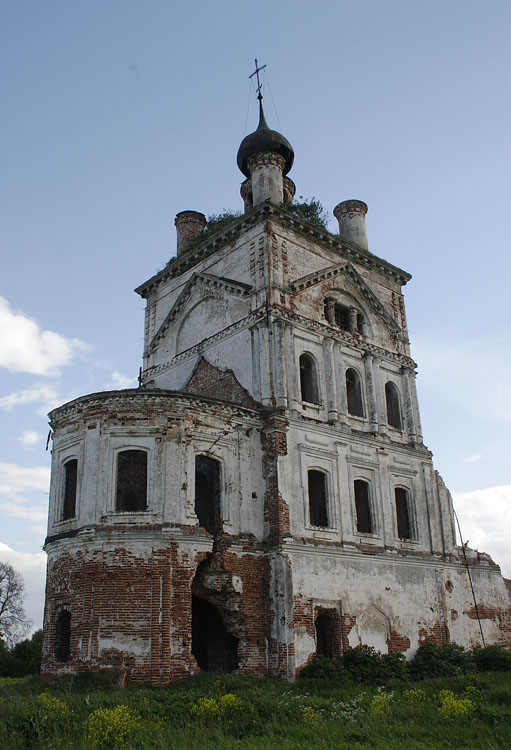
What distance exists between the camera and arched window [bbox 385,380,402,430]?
24406 mm

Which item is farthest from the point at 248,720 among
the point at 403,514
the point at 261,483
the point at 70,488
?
the point at 403,514

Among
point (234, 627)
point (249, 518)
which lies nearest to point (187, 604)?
point (234, 627)

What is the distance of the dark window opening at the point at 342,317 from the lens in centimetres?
2409

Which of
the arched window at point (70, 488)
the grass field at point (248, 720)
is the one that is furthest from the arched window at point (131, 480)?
the grass field at point (248, 720)

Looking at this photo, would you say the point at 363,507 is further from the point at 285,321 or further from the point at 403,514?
the point at 285,321

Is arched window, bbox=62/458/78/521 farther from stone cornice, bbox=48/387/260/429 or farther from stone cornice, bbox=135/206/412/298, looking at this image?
stone cornice, bbox=135/206/412/298

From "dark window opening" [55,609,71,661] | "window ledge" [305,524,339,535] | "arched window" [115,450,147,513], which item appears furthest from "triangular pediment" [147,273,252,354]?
"dark window opening" [55,609,71,661]

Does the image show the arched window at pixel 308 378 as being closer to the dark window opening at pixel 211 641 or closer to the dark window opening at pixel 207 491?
the dark window opening at pixel 207 491

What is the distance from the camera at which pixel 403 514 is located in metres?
23.2

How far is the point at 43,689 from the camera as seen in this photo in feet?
52.3

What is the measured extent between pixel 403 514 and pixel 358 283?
7.83 m

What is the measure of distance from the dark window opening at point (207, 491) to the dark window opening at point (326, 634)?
12.7 feet

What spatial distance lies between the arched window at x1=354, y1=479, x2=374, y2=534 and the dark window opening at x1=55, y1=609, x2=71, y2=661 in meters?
8.64

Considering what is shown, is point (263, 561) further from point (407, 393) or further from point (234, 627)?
point (407, 393)
